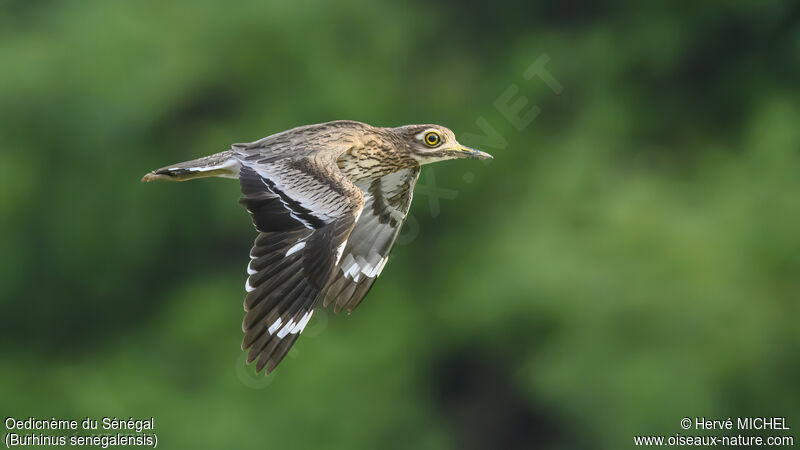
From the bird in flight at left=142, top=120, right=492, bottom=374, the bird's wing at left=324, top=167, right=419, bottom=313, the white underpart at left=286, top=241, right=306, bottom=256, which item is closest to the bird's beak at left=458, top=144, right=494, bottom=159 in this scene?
the bird in flight at left=142, top=120, right=492, bottom=374

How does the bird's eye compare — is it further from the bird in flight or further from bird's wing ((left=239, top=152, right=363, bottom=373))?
bird's wing ((left=239, top=152, right=363, bottom=373))

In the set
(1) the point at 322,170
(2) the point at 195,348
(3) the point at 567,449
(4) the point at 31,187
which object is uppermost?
(1) the point at 322,170

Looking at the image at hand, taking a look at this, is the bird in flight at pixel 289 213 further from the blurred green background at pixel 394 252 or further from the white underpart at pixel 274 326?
the blurred green background at pixel 394 252

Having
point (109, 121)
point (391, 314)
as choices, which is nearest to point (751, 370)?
point (391, 314)

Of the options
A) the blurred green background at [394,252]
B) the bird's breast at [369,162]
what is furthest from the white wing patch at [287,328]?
the blurred green background at [394,252]

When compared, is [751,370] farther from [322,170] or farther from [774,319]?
[322,170]

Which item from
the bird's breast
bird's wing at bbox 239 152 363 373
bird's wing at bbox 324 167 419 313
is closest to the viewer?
bird's wing at bbox 239 152 363 373
